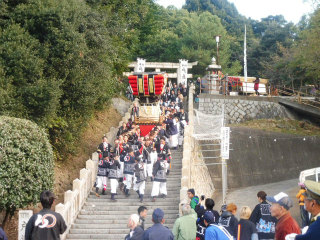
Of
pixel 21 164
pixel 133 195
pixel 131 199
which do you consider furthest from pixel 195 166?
pixel 21 164

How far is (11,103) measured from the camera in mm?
15578

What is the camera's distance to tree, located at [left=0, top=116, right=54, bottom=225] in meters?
13.0

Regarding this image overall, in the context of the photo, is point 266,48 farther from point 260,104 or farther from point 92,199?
point 92,199

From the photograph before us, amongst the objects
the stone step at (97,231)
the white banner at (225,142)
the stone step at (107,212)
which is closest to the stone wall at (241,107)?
the white banner at (225,142)

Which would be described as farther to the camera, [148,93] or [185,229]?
[148,93]

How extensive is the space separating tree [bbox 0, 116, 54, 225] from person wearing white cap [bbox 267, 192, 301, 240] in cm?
810

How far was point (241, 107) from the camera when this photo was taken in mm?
30797

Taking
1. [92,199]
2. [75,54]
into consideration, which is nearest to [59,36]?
[75,54]

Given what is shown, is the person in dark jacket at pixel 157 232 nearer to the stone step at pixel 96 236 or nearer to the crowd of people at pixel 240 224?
the crowd of people at pixel 240 224

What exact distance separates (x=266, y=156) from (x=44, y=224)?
21.2 m

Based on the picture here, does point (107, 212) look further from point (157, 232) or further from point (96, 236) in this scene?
point (157, 232)

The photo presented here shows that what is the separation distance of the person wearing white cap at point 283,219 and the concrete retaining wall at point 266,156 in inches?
731

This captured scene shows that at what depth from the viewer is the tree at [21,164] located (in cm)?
1302

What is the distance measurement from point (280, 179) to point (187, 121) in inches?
254
